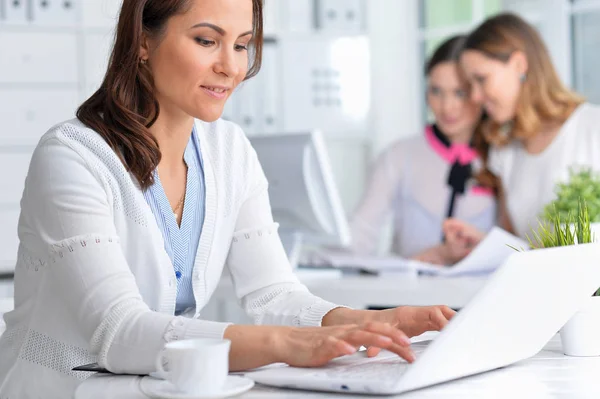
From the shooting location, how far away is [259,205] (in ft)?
6.26

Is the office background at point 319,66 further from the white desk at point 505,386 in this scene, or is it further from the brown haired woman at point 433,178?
the white desk at point 505,386

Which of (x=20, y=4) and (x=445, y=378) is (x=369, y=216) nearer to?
(x=20, y=4)

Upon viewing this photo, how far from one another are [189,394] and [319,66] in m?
4.11

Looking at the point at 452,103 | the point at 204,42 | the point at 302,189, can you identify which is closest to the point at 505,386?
the point at 204,42

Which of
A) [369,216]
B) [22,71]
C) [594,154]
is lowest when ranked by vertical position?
[369,216]

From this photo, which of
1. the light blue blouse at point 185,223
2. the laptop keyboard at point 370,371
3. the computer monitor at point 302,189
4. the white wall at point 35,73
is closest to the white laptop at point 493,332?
the laptop keyboard at point 370,371

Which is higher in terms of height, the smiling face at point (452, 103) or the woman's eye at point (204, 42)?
the woman's eye at point (204, 42)

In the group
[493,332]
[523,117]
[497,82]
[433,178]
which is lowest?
[433,178]

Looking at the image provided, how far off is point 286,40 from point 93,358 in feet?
11.8

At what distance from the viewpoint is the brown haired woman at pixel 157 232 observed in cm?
142

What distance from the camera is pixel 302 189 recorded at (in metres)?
2.92

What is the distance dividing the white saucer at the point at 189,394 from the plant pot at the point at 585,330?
0.54 m

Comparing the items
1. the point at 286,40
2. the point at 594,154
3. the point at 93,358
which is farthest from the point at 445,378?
the point at 286,40

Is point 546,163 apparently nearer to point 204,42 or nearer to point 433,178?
point 433,178
